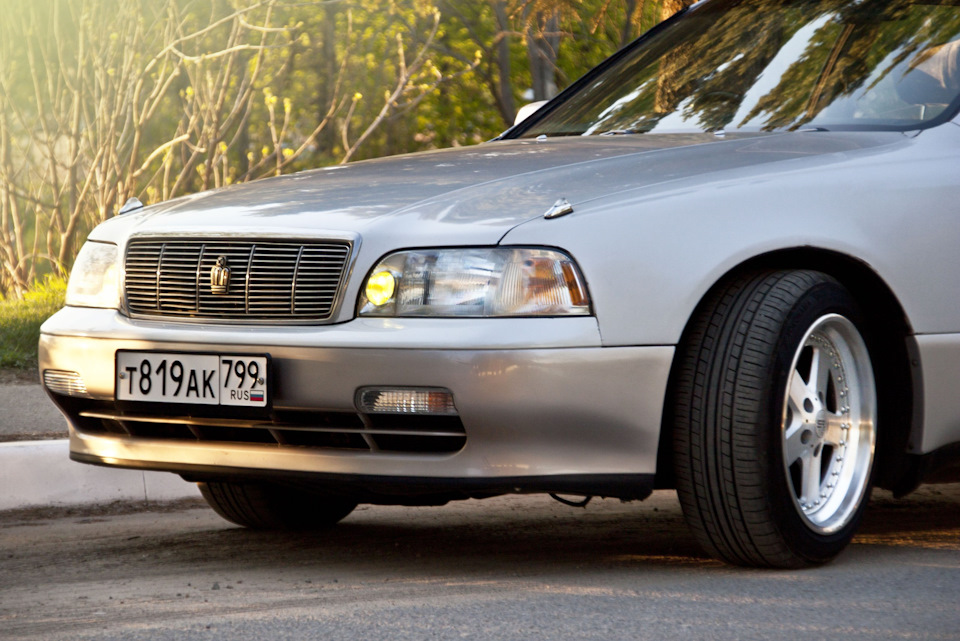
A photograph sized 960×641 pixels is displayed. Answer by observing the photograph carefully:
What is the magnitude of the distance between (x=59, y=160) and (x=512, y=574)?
6.96m

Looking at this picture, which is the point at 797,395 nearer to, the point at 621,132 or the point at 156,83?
the point at 621,132

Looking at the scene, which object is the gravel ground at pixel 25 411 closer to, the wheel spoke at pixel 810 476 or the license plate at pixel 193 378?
the license plate at pixel 193 378

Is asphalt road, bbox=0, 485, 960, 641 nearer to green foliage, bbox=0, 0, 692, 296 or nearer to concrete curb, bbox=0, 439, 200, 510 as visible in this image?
concrete curb, bbox=0, 439, 200, 510

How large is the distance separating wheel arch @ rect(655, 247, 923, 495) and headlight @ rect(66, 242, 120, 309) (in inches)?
71.1

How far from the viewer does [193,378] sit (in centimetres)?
340

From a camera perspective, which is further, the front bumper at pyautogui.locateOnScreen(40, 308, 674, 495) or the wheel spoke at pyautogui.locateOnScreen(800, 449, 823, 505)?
the wheel spoke at pyautogui.locateOnScreen(800, 449, 823, 505)

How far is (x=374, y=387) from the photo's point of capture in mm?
3219

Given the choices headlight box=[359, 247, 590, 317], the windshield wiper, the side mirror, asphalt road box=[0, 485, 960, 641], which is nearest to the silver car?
headlight box=[359, 247, 590, 317]

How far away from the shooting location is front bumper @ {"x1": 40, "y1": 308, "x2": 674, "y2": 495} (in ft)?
10.3

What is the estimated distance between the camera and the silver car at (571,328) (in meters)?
3.21

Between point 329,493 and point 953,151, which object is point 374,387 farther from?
point 953,151

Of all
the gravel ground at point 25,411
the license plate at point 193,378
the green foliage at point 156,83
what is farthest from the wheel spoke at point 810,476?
the green foliage at point 156,83

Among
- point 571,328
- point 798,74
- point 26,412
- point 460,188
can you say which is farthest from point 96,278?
point 26,412

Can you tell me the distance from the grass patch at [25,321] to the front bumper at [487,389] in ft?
13.1
